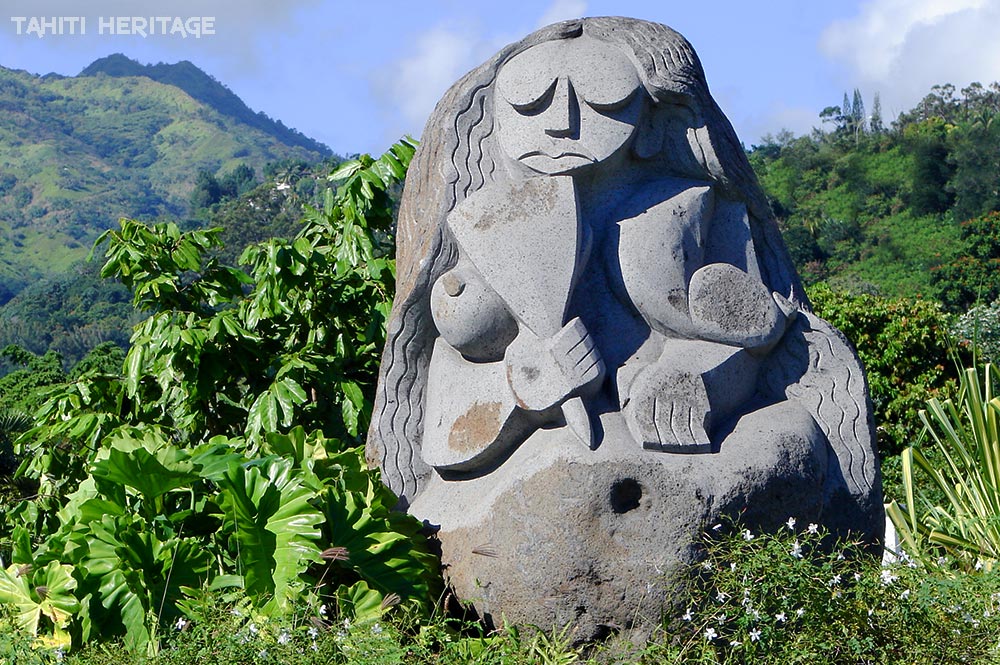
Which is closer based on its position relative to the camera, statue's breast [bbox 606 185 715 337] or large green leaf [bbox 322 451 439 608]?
large green leaf [bbox 322 451 439 608]

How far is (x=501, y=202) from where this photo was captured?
421 cm

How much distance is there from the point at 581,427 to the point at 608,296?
1.88 feet

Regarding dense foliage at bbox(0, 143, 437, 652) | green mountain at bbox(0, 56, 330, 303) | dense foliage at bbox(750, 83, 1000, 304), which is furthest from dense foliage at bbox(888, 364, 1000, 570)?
green mountain at bbox(0, 56, 330, 303)

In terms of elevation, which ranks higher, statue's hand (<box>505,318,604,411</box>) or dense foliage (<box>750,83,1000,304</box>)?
dense foliage (<box>750,83,1000,304</box>)

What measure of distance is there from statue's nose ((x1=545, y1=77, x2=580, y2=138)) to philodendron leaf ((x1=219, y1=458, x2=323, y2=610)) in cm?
151

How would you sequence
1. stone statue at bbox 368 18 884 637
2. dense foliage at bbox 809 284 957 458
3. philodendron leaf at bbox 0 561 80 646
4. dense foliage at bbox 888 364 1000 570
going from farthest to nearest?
dense foliage at bbox 809 284 957 458
dense foliage at bbox 888 364 1000 570
stone statue at bbox 368 18 884 637
philodendron leaf at bbox 0 561 80 646

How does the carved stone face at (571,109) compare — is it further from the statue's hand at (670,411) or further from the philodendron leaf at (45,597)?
the philodendron leaf at (45,597)

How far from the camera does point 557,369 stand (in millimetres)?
3982

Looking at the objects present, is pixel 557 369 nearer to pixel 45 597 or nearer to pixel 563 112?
pixel 563 112

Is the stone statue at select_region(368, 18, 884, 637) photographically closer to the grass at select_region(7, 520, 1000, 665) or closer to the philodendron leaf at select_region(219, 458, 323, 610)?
the grass at select_region(7, 520, 1000, 665)

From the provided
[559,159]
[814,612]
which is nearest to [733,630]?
[814,612]

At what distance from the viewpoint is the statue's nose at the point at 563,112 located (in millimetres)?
4215

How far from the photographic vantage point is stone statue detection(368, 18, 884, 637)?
3.78 metres

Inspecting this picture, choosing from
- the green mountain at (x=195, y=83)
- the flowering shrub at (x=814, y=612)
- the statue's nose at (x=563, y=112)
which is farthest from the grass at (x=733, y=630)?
the green mountain at (x=195, y=83)
